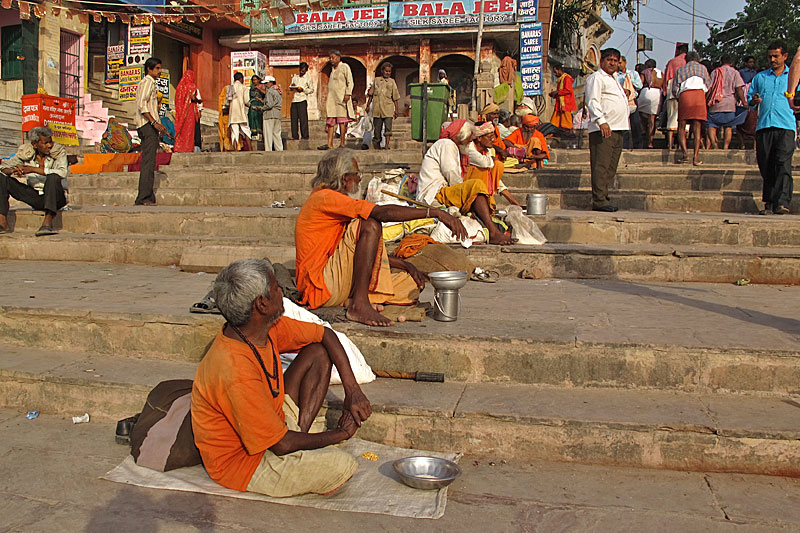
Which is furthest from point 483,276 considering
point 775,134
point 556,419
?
point 775,134

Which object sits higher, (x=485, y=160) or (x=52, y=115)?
(x=52, y=115)

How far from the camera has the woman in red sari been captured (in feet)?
42.4

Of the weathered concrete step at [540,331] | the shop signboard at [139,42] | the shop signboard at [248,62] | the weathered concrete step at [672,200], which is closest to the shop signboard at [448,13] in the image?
the shop signboard at [248,62]

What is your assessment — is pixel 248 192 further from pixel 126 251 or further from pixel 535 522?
pixel 535 522

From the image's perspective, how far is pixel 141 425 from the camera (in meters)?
3.16

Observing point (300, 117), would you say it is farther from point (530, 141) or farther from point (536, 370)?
point (536, 370)

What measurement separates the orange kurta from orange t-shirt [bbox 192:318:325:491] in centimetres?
788

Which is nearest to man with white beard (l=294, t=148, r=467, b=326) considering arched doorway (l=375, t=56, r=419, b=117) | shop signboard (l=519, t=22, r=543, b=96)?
shop signboard (l=519, t=22, r=543, b=96)

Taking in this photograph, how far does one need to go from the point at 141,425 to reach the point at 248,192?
233 inches

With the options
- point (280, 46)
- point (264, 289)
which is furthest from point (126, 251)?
point (280, 46)

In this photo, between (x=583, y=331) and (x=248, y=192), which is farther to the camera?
(x=248, y=192)

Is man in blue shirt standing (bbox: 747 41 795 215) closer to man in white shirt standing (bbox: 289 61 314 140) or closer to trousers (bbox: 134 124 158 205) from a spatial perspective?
trousers (bbox: 134 124 158 205)

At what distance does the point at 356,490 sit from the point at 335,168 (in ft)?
6.88

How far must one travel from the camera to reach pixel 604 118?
24.5 ft
